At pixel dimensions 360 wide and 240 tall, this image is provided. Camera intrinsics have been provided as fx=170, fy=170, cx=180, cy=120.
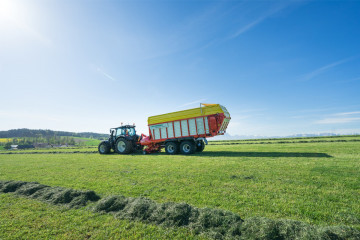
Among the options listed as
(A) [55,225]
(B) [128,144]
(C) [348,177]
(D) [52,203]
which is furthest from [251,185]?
(B) [128,144]

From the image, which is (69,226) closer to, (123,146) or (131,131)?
(123,146)

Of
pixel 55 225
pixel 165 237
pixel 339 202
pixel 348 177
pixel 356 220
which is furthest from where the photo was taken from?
pixel 348 177

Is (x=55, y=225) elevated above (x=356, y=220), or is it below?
above

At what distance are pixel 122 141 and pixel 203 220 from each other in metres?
14.8

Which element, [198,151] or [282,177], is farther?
[198,151]

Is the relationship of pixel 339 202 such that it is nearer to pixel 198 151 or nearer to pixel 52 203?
pixel 52 203

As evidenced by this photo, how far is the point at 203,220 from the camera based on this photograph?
3018 millimetres

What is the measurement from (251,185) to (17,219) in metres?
5.52

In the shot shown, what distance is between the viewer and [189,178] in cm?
594

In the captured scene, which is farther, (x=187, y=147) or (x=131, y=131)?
(x=131, y=131)

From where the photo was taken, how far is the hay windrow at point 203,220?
8.30 feet

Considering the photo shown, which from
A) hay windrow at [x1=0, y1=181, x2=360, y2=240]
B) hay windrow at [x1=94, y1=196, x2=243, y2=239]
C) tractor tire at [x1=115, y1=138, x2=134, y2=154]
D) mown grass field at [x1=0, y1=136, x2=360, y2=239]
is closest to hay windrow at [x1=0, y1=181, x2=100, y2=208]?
hay windrow at [x1=0, y1=181, x2=360, y2=240]

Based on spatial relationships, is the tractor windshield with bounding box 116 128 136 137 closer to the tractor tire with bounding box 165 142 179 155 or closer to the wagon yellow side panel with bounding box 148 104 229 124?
the wagon yellow side panel with bounding box 148 104 229 124

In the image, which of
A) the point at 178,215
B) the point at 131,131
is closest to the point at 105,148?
the point at 131,131
